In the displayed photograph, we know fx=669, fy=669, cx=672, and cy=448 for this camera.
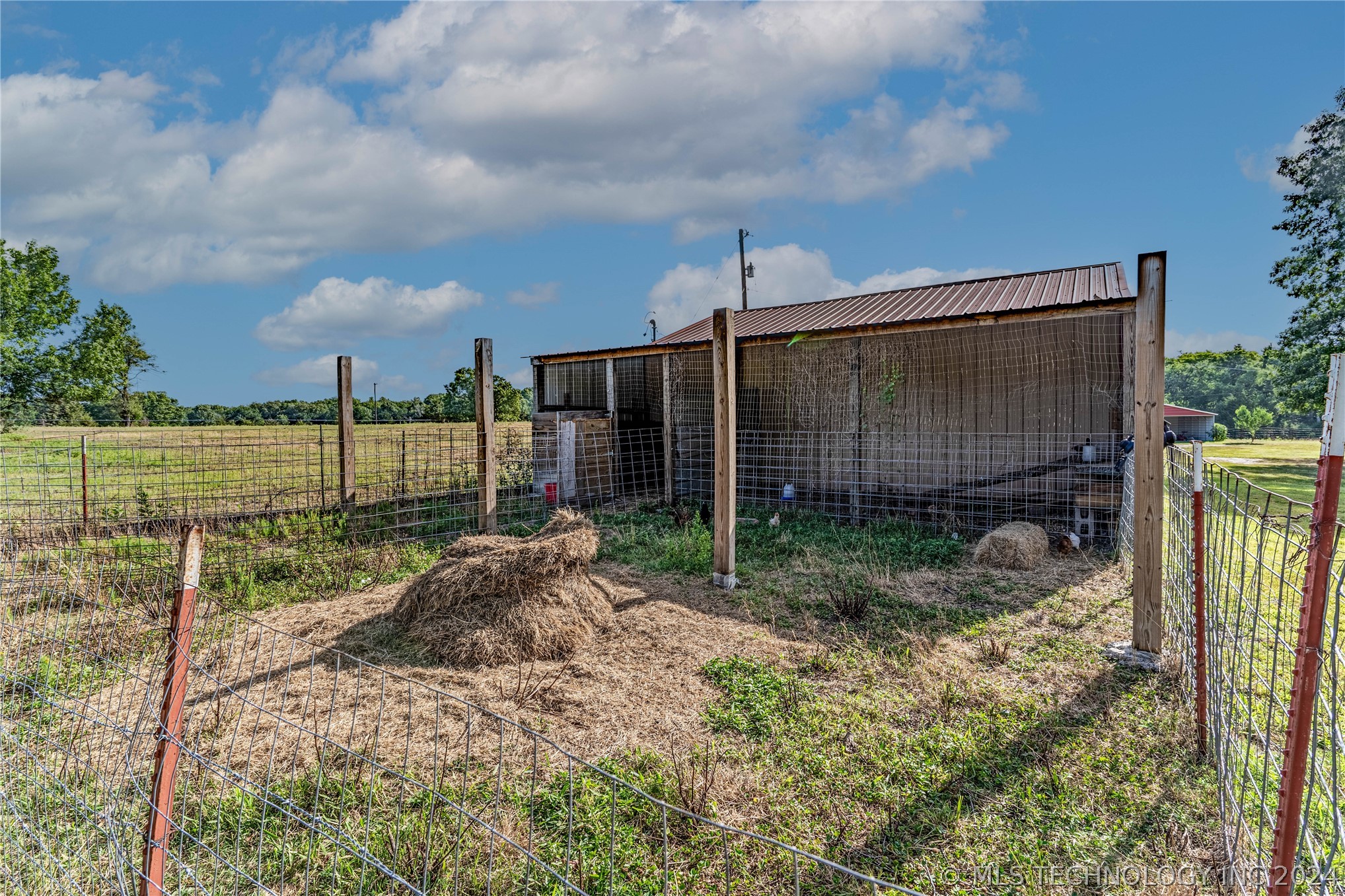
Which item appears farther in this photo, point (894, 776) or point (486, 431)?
point (486, 431)

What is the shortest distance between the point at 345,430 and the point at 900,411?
7334mm

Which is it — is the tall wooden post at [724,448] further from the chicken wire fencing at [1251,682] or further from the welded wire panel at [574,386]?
the welded wire panel at [574,386]

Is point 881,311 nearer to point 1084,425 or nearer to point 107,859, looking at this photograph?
point 1084,425

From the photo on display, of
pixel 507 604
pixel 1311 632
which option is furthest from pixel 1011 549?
pixel 1311 632

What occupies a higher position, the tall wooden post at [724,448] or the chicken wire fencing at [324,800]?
the tall wooden post at [724,448]

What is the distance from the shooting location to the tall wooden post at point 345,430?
7832 millimetres

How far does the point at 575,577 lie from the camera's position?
5035 mm

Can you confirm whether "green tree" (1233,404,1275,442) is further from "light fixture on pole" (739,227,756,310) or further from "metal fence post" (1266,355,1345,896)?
"metal fence post" (1266,355,1345,896)

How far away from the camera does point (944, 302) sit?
10078 mm

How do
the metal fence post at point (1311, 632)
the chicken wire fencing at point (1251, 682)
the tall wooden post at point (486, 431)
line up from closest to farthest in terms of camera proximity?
the metal fence post at point (1311, 632) < the chicken wire fencing at point (1251, 682) < the tall wooden post at point (486, 431)

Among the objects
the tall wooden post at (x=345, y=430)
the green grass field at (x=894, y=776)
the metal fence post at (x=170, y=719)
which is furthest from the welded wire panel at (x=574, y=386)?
the metal fence post at (x=170, y=719)

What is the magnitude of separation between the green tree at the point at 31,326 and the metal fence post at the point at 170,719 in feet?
92.9

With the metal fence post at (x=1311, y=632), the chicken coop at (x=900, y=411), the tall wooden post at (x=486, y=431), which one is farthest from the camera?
the chicken coop at (x=900, y=411)

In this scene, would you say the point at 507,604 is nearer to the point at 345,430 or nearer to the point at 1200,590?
the point at 1200,590
